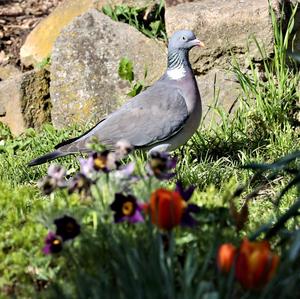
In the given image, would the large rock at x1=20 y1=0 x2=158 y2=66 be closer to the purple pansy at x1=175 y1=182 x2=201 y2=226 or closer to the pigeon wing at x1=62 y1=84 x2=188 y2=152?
the pigeon wing at x1=62 y1=84 x2=188 y2=152

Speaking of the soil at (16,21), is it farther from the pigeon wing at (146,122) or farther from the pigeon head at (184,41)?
the pigeon wing at (146,122)

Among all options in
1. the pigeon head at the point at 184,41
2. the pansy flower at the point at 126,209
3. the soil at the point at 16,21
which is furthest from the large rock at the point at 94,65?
the pansy flower at the point at 126,209

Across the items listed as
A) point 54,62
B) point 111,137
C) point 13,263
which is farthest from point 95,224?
point 54,62

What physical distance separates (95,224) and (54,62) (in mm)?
3930

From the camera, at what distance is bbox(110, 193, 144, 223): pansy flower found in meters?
3.28

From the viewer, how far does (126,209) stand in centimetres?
328

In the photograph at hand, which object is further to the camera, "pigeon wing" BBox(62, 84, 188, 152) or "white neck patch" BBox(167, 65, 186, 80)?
"white neck patch" BBox(167, 65, 186, 80)

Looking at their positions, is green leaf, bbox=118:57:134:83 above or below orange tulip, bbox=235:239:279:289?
below

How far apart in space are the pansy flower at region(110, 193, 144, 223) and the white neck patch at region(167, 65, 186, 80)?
2930 millimetres

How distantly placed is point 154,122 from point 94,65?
1.73 metres

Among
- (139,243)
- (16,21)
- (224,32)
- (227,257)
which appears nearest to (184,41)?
(224,32)

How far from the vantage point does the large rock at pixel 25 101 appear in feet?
24.8

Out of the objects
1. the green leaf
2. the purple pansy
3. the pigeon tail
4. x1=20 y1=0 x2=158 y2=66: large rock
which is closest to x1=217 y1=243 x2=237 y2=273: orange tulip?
the purple pansy

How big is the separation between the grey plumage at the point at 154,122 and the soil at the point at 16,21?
309 centimetres
